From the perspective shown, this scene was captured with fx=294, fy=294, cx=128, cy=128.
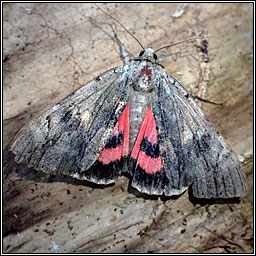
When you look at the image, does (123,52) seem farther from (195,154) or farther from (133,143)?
(195,154)

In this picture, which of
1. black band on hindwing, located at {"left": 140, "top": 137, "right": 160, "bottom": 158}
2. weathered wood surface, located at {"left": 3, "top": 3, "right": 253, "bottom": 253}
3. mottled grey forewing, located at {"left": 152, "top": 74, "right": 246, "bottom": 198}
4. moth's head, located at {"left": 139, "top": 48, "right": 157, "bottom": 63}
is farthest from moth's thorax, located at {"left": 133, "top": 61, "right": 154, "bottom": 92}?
black band on hindwing, located at {"left": 140, "top": 137, "right": 160, "bottom": 158}

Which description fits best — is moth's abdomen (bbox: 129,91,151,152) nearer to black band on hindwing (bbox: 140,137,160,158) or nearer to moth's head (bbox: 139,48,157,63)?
black band on hindwing (bbox: 140,137,160,158)

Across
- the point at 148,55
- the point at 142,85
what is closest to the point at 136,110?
the point at 142,85

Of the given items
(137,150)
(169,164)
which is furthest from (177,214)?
(137,150)

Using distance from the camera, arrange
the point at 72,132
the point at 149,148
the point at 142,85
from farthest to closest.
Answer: the point at 142,85 → the point at 149,148 → the point at 72,132

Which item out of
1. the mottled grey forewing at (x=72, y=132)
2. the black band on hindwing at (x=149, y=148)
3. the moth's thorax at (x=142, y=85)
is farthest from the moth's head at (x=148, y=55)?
the black band on hindwing at (x=149, y=148)

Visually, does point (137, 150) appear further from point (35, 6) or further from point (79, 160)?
point (35, 6)

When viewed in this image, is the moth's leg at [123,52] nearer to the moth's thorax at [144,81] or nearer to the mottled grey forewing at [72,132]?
the moth's thorax at [144,81]

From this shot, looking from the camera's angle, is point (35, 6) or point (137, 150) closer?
point (137, 150)
